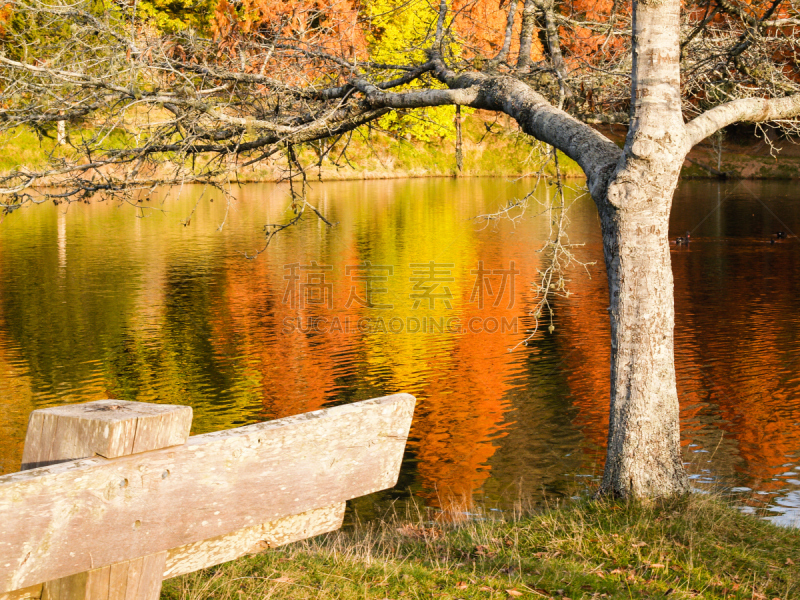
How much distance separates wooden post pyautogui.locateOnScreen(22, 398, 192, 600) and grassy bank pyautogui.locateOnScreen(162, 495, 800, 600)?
159 cm

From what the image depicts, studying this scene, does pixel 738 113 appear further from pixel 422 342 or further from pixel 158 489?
pixel 422 342

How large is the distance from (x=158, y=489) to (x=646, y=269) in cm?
417

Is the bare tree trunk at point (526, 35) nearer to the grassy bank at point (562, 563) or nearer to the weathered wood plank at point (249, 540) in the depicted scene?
the grassy bank at point (562, 563)

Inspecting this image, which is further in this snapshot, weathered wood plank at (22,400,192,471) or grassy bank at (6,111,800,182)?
grassy bank at (6,111,800,182)

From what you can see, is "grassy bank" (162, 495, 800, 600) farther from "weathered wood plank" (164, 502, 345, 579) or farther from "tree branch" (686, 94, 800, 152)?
"tree branch" (686, 94, 800, 152)

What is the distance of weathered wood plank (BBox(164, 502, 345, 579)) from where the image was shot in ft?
8.82

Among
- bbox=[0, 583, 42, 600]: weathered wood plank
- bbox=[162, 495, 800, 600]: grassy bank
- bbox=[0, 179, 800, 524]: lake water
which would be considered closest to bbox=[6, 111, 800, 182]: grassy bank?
bbox=[0, 179, 800, 524]: lake water

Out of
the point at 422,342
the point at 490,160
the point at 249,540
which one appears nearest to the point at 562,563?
the point at 249,540

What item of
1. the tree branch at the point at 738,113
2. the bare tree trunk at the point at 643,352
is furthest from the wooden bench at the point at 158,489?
the tree branch at the point at 738,113

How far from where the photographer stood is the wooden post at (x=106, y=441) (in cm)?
234

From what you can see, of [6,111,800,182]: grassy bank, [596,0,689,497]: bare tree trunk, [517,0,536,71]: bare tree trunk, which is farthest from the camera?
[6,111,800,182]: grassy bank

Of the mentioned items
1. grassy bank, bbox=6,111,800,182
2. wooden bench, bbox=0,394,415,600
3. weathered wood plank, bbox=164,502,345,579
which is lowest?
weathered wood plank, bbox=164,502,345,579

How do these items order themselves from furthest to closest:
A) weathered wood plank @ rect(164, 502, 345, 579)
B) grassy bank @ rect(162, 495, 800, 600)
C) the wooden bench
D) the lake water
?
the lake water
grassy bank @ rect(162, 495, 800, 600)
weathered wood plank @ rect(164, 502, 345, 579)
the wooden bench

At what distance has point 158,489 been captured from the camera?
7.97 ft
